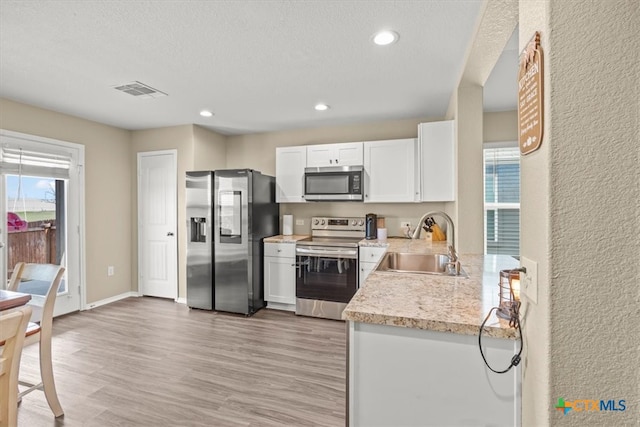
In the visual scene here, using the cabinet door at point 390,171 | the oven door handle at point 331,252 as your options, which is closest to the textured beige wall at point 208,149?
the oven door handle at point 331,252

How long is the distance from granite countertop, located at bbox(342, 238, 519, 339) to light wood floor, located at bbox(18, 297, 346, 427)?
0.97 metres

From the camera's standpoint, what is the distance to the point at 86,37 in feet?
6.80

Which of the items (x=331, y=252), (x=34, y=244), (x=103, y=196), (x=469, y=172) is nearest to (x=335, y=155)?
(x=331, y=252)

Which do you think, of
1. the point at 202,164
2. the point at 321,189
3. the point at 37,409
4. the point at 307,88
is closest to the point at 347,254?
the point at 321,189

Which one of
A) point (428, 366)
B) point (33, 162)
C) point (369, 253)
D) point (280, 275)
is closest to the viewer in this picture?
point (428, 366)

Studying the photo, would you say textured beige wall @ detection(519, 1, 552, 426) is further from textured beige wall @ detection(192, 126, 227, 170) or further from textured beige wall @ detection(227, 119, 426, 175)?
textured beige wall @ detection(192, 126, 227, 170)

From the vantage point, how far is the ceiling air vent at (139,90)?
289 cm

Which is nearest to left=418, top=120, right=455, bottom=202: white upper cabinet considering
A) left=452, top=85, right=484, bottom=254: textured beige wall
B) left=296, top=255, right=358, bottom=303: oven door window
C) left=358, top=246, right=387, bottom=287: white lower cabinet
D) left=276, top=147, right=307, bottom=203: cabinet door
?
left=452, top=85, right=484, bottom=254: textured beige wall

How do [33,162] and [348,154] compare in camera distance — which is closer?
[33,162]

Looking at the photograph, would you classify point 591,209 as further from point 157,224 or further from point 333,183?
point 157,224

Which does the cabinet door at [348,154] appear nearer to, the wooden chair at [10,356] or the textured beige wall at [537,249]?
the textured beige wall at [537,249]

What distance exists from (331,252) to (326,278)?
31 cm

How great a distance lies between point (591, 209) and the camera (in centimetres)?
76

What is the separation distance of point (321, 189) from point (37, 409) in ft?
10.2
